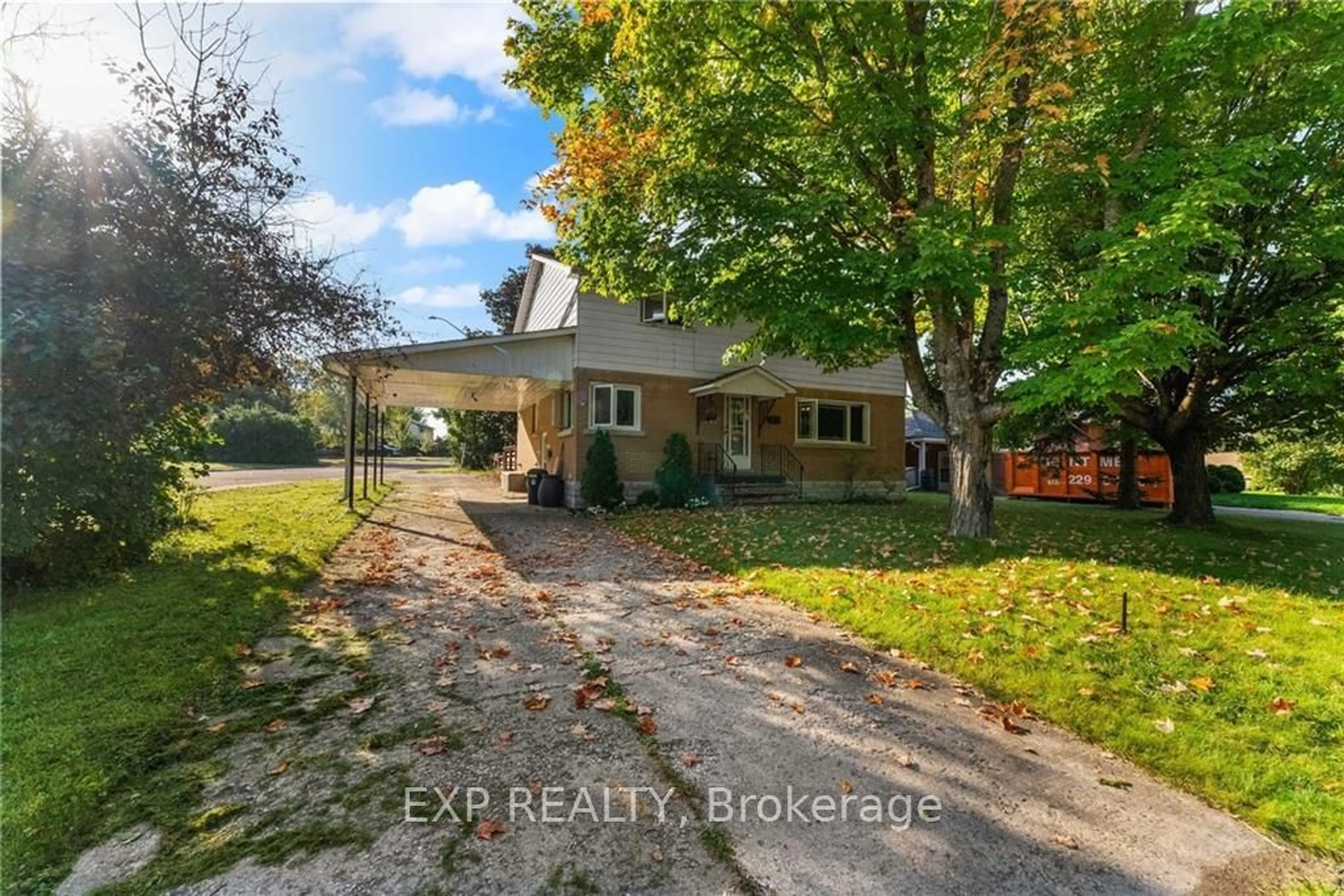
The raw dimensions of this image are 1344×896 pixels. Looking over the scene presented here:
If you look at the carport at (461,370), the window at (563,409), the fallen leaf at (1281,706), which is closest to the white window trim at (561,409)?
the window at (563,409)

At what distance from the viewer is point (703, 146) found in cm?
844

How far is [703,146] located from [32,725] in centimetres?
858

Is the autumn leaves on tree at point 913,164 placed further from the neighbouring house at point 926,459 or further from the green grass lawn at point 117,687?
the neighbouring house at point 926,459

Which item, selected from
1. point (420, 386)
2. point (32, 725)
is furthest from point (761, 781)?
point (420, 386)

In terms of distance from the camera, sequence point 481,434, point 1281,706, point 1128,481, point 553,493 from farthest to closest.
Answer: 1. point 481,434
2. point 1128,481
3. point 553,493
4. point 1281,706

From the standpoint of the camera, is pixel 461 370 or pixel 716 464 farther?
pixel 716 464

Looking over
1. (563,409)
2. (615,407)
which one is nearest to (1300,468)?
(615,407)

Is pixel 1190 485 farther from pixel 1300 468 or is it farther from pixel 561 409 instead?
pixel 1300 468

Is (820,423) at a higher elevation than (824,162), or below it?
below

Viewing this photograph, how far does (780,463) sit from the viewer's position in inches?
682

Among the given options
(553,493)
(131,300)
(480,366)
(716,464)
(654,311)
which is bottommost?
(553,493)

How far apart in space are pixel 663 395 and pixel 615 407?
4.58 feet

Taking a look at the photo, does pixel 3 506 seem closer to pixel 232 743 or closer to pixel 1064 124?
pixel 232 743

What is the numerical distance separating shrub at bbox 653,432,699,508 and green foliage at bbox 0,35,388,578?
8.54 m
